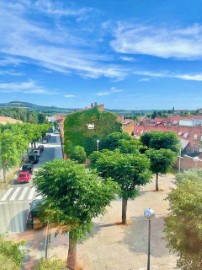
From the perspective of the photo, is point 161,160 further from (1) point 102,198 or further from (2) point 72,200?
(2) point 72,200

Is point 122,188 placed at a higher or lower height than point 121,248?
higher

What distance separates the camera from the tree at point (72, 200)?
10914 millimetres

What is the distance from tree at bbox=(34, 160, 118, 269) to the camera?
35.8ft

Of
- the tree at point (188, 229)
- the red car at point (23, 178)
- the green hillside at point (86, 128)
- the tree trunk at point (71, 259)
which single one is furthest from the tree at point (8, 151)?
the tree at point (188, 229)

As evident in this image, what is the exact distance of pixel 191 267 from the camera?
8.73 m

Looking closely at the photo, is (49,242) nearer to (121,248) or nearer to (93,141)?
(121,248)

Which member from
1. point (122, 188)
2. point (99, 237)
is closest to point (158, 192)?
point (122, 188)

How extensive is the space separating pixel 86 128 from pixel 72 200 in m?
23.5

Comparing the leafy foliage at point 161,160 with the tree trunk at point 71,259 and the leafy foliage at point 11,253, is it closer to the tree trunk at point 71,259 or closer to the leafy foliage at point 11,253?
the tree trunk at point 71,259

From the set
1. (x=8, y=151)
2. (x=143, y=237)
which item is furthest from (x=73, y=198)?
(x=8, y=151)

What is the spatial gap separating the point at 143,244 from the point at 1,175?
1784 centimetres

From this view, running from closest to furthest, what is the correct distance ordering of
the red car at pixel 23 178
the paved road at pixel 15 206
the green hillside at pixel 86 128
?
the paved road at pixel 15 206
the red car at pixel 23 178
the green hillside at pixel 86 128

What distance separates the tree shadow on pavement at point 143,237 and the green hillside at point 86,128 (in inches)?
737

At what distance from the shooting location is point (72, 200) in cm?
1133
